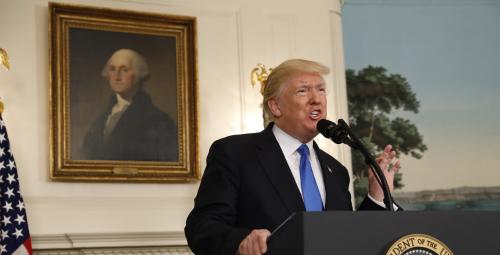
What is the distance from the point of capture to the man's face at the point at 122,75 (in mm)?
8328

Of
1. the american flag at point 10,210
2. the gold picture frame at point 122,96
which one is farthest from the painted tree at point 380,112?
the american flag at point 10,210

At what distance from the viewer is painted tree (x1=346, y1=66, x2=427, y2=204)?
33.9 ft

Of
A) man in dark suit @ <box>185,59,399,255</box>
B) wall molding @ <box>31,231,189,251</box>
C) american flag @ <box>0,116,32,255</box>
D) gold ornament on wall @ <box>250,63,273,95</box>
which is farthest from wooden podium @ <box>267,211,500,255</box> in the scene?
gold ornament on wall @ <box>250,63,273,95</box>

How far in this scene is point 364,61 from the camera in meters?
10.5

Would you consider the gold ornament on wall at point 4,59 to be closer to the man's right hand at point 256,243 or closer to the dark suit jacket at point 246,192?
the dark suit jacket at point 246,192

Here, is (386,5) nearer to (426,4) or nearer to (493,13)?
(426,4)

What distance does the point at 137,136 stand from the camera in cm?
833

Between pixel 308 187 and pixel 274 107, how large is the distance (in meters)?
0.52

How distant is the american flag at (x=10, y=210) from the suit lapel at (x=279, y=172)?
3.58 meters

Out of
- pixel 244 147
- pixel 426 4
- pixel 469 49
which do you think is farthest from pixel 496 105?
pixel 244 147

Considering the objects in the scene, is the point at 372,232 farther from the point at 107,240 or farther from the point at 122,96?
the point at 122,96

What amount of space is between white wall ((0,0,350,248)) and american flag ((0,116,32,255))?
465 mm

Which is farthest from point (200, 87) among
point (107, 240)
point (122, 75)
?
point (107, 240)

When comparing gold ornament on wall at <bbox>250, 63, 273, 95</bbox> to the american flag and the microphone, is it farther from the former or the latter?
the microphone
